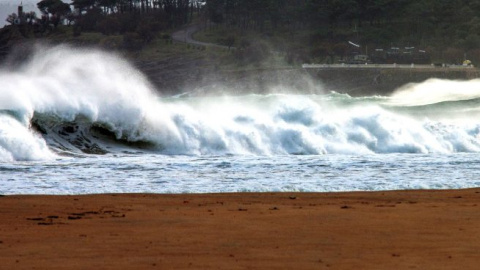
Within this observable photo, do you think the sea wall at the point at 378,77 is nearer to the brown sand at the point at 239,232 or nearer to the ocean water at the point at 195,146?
the ocean water at the point at 195,146

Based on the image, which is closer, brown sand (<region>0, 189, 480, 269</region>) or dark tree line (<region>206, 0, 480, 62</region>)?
brown sand (<region>0, 189, 480, 269</region>)

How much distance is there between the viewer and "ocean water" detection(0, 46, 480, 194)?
60.0 ft

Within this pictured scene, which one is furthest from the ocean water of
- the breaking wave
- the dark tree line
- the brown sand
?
the dark tree line

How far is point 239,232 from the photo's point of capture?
38.5 feet

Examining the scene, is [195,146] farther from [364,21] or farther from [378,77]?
[364,21]

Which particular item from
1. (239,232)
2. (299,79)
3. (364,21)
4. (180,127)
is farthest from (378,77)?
(239,232)

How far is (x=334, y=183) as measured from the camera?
18.0 m

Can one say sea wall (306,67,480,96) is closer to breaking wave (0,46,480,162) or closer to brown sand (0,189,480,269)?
breaking wave (0,46,480,162)

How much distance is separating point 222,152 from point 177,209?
42.2 ft

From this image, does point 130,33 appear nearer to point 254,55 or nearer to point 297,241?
point 254,55

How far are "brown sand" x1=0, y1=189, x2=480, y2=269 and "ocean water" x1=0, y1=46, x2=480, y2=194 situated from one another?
2.10 meters

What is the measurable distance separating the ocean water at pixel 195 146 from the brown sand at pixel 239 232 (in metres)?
2.10

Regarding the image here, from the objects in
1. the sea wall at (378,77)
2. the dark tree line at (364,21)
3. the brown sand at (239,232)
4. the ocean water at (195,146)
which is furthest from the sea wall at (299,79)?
the brown sand at (239,232)

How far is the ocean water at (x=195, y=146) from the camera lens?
60.0 feet
